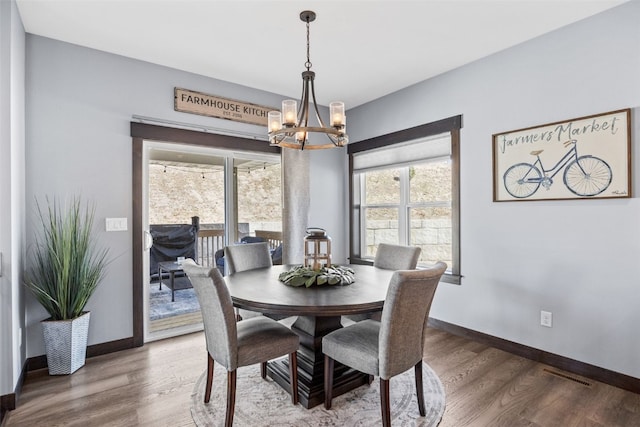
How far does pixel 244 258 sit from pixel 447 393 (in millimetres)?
1921

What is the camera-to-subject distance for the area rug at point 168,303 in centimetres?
346

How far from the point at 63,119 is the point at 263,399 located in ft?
9.15

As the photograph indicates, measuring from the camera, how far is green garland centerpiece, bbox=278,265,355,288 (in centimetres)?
218

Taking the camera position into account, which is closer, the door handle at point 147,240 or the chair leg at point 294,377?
the chair leg at point 294,377

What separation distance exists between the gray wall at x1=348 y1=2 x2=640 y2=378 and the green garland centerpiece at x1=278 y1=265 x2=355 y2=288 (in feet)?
5.20

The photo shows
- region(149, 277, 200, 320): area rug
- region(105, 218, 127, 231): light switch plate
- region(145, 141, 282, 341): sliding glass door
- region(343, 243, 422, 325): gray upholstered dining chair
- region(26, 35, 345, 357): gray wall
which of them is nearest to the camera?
region(26, 35, 345, 357): gray wall

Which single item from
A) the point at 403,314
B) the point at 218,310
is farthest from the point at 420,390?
the point at 218,310

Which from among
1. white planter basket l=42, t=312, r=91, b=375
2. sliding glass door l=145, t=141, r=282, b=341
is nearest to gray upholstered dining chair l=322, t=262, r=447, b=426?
white planter basket l=42, t=312, r=91, b=375

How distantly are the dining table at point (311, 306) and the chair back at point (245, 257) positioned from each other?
0.86ft

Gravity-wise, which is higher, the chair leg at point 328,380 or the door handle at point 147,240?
the door handle at point 147,240

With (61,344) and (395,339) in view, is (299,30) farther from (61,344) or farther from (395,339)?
(61,344)

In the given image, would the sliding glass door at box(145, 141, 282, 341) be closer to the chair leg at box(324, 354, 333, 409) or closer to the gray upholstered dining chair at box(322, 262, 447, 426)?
the chair leg at box(324, 354, 333, 409)

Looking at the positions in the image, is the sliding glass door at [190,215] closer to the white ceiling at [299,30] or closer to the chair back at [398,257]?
the white ceiling at [299,30]

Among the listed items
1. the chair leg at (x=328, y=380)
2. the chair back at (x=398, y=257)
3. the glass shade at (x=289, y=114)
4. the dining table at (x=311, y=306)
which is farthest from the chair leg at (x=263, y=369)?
the glass shade at (x=289, y=114)
